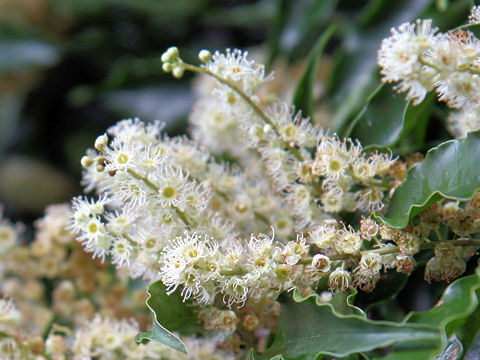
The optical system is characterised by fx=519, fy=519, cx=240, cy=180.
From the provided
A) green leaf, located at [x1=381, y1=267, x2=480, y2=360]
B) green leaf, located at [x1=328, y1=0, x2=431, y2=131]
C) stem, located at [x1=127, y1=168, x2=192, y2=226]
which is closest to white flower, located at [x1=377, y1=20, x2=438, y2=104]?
green leaf, located at [x1=381, y1=267, x2=480, y2=360]

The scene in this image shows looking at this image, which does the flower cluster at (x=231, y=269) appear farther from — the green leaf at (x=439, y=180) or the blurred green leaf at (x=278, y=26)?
the blurred green leaf at (x=278, y=26)

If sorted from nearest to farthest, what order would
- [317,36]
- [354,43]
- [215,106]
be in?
[215,106] < [354,43] < [317,36]

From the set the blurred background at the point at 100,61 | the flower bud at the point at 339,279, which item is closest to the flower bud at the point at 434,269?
the flower bud at the point at 339,279

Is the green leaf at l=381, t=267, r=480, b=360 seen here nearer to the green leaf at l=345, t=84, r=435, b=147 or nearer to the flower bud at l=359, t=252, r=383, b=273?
the flower bud at l=359, t=252, r=383, b=273

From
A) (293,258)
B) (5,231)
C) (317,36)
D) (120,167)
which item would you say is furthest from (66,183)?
(293,258)

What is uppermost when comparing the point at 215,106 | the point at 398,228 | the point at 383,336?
the point at 215,106

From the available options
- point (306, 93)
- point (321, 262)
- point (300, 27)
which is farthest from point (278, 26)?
point (321, 262)

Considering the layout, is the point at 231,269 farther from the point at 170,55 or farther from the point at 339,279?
the point at 170,55

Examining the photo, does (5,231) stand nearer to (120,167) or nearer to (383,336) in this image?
(120,167)
